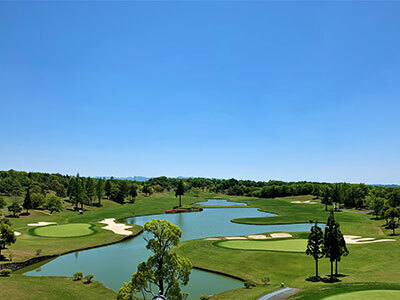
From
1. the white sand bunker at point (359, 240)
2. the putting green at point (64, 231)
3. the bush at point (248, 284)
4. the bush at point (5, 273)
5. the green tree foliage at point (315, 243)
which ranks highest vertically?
the green tree foliage at point (315, 243)

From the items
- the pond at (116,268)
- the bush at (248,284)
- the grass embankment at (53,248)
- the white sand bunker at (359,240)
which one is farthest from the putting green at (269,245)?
the grass embankment at (53,248)

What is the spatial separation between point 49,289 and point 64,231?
3761 cm

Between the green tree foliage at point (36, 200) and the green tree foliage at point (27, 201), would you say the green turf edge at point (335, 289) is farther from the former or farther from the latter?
the green tree foliage at point (36, 200)

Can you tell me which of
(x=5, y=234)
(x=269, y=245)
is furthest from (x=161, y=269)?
(x=5, y=234)

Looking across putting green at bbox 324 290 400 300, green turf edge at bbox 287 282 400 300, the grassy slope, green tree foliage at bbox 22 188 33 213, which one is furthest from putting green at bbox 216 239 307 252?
green tree foliage at bbox 22 188 33 213

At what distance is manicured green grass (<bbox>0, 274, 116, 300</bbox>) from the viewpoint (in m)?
26.7

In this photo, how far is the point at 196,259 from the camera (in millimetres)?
41781

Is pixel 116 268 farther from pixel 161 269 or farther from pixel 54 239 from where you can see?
pixel 54 239

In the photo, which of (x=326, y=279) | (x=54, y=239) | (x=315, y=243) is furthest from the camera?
(x=54, y=239)

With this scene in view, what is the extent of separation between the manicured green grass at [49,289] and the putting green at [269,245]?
83.3 feet

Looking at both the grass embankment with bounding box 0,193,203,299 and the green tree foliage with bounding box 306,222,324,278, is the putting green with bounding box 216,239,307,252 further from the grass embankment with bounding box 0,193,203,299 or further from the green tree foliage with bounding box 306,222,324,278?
the grass embankment with bounding box 0,193,203,299

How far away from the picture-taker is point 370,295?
75.4 feet

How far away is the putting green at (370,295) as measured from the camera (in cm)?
2231

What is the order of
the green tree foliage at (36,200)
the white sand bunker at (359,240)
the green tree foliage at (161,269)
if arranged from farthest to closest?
the green tree foliage at (36,200) < the white sand bunker at (359,240) < the green tree foliage at (161,269)
